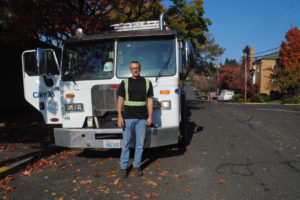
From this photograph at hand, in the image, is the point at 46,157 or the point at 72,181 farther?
the point at 46,157

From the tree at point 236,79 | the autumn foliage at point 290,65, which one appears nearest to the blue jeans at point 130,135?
the autumn foliage at point 290,65

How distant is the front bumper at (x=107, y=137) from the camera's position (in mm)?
4877

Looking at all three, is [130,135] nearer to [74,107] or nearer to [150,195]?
[150,195]

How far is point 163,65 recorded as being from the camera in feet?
17.3

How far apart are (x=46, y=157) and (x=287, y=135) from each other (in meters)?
6.95

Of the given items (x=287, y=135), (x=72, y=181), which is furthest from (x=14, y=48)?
(x=287, y=135)

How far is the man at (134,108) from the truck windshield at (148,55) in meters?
0.89

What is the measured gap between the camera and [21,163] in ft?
16.7

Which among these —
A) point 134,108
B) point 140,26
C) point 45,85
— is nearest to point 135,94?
point 134,108

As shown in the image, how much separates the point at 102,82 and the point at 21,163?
2.31m

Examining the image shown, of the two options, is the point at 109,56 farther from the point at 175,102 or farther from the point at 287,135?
the point at 287,135

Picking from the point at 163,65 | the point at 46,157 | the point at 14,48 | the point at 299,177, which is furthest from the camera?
the point at 14,48

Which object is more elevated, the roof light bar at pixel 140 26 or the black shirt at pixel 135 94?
the roof light bar at pixel 140 26

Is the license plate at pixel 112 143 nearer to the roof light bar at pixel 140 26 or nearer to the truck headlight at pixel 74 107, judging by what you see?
the truck headlight at pixel 74 107
